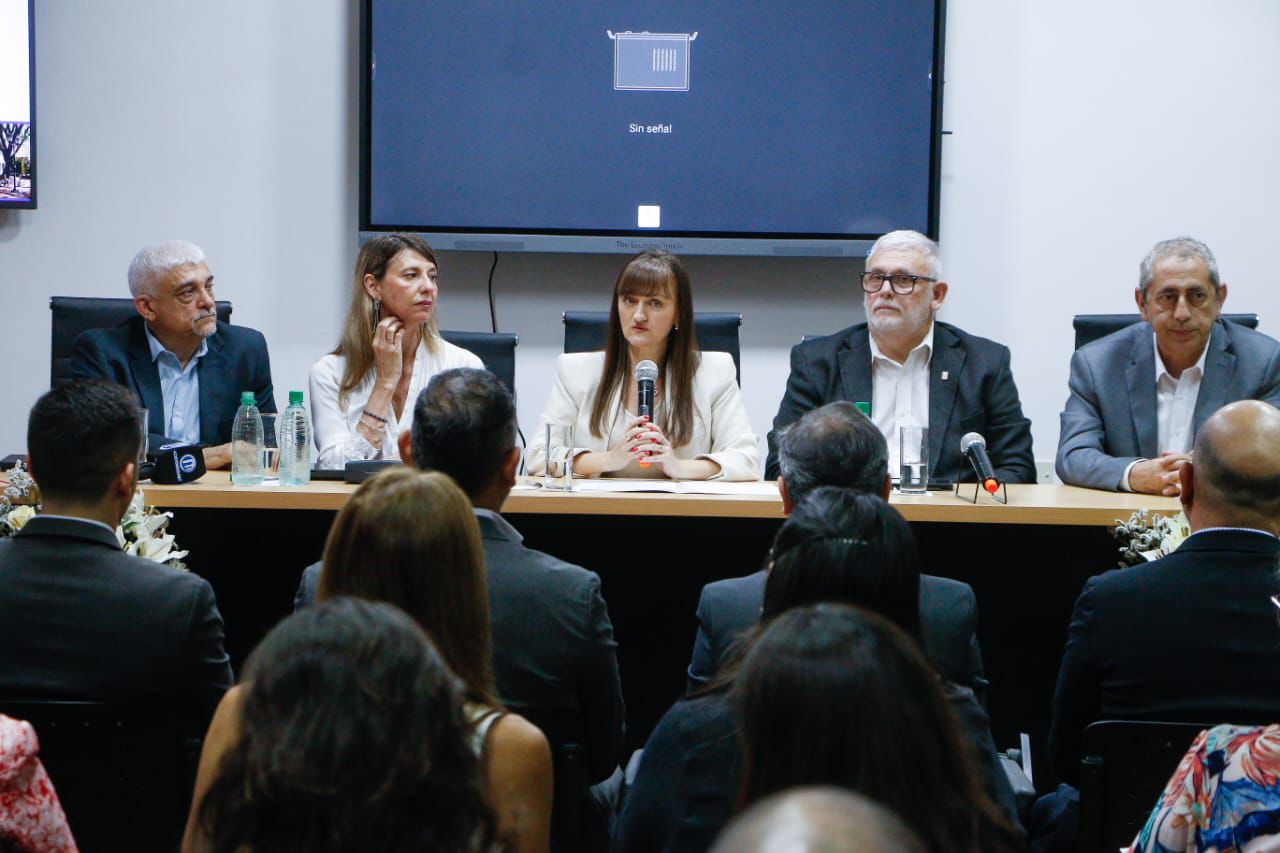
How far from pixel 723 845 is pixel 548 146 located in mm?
4422

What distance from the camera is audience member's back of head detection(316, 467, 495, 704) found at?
58.9 inches

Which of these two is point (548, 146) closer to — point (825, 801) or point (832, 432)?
point (832, 432)

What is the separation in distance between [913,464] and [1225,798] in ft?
6.53

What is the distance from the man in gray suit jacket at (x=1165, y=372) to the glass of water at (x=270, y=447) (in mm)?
2102

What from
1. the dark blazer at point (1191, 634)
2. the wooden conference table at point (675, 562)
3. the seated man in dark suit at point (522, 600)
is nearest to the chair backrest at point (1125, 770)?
the dark blazer at point (1191, 634)

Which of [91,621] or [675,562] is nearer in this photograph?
[91,621]

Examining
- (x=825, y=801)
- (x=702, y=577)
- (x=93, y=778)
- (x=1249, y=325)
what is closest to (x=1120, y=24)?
(x=1249, y=325)

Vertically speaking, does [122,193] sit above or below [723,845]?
above

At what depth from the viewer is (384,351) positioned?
3893mm

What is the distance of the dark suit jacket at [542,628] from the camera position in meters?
2.00

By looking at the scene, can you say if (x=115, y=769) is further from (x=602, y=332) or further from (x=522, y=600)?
(x=602, y=332)

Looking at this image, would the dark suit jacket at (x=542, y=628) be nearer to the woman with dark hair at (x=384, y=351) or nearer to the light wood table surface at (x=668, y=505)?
the light wood table surface at (x=668, y=505)

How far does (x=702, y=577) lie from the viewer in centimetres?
335

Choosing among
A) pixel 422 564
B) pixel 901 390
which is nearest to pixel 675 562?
pixel 901 390
